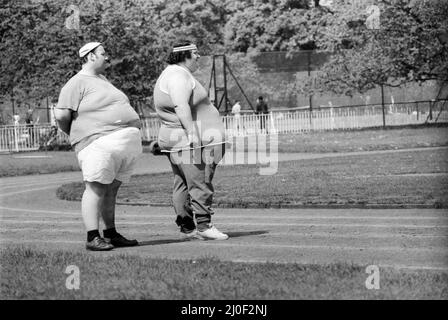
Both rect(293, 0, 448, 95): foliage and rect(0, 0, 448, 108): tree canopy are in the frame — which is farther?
rect(293, 0, 448, 95): foliage

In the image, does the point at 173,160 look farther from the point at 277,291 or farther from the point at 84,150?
the point at 277,291

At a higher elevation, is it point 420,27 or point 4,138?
point 420,27

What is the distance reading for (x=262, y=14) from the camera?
65812 millimetres

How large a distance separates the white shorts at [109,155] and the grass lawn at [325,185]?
411 centimetres

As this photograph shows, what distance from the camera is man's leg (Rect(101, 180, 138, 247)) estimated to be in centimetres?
976

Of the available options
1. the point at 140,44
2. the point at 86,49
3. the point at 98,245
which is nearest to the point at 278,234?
the point at 98,245

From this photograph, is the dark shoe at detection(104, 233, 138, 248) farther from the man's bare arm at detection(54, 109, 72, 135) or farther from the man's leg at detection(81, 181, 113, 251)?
the man's bare arm at detection(54, 109, 72, 135)

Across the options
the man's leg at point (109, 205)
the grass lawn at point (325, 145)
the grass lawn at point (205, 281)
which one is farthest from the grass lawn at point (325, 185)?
the grass lawn at point (325, 145)

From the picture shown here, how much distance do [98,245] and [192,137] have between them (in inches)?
56.4

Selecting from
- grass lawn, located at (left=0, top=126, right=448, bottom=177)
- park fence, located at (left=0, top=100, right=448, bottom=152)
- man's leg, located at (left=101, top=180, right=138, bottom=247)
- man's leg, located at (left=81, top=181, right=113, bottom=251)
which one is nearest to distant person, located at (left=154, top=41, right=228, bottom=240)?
man's leg, located at (left=101, top=180, right=138, bottom=247)

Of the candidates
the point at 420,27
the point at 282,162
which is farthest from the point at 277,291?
the point at 420,27

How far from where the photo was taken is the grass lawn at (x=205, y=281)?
254 inches

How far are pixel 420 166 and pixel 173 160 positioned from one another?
10137mm

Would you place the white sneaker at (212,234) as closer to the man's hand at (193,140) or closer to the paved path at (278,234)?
the paved path at (278,234)
